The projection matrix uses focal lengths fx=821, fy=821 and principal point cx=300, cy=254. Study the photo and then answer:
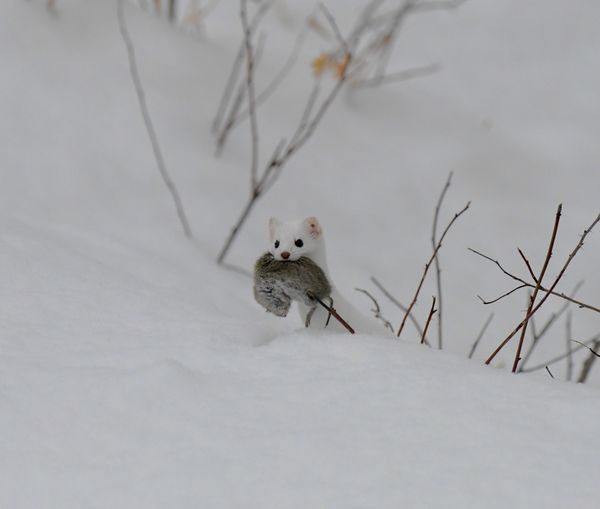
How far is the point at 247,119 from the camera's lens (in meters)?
3.21

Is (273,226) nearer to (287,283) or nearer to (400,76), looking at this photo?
(287,283)

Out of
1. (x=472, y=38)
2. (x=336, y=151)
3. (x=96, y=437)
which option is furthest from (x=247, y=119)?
(x=96, y=437)

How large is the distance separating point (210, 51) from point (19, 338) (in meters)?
2.30

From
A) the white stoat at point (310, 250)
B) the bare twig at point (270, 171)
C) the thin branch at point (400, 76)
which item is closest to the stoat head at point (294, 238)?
the white stoat at point (310, 250)

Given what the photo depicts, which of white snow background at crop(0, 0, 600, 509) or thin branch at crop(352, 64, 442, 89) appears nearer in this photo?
white snow background at crop(0, 0, 600, 509)

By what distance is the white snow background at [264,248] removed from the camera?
3.37 ft

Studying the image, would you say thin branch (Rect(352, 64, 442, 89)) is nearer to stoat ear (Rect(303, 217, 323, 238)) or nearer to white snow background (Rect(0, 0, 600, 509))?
white snow background (Rect(0, 0, 600, 509))

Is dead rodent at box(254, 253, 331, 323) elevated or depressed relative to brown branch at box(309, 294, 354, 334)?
elevated

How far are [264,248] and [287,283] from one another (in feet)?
4.31

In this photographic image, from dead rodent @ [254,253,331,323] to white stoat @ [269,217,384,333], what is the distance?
0.7 inches

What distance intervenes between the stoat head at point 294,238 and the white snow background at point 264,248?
14cm

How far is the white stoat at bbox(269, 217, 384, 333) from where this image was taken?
141cm

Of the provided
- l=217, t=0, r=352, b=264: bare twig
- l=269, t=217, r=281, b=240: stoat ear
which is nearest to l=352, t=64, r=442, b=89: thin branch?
l=217, t=0, r=352, b=264: bare twig

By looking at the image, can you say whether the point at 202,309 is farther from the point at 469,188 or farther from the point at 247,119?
the point at 469,188
